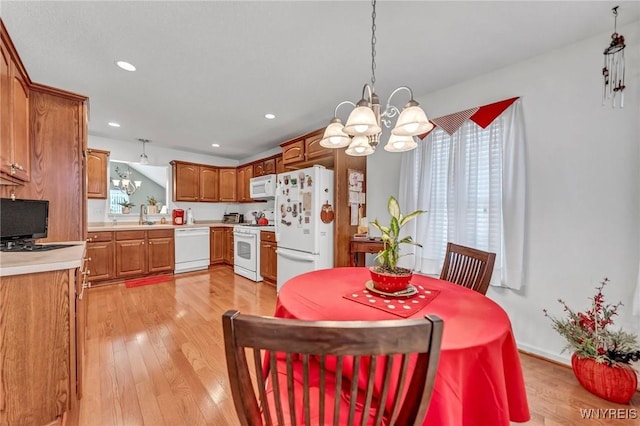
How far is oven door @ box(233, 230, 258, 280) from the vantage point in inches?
163

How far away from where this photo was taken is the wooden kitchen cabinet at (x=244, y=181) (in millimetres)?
5141

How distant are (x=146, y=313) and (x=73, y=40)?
2.55 meters

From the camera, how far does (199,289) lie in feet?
11.9

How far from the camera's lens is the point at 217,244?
498 cm

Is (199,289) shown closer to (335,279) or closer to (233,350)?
(335,279)

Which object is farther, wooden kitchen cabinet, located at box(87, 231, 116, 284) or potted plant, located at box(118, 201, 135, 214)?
potted plant, located at box(118, 201, 135, 214)

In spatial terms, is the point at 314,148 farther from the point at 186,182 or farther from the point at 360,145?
the point at 186,182

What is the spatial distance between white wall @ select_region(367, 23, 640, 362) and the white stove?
315 cm

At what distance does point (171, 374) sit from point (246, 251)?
258cm

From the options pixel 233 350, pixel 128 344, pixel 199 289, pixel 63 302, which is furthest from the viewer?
pixel 199 289

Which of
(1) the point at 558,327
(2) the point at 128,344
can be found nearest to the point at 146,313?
(2) the point at 128,344

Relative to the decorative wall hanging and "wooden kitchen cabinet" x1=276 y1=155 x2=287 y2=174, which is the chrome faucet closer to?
"wooden kitchen cabinet" x1=276 y1=155 x2=287 y2=174

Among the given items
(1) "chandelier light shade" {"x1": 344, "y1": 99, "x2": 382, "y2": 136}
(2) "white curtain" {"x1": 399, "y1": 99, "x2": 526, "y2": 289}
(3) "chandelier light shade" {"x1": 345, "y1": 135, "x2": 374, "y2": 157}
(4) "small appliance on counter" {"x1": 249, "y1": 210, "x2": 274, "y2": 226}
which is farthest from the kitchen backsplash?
(1) "chandelier light shade" {"x1": 344, "y1": 99, "x2": 382, "y2": 136}

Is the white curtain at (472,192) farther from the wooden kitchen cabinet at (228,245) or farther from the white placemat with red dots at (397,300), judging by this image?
the wooden kitchen cabinet at (228,245)
